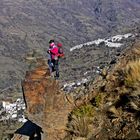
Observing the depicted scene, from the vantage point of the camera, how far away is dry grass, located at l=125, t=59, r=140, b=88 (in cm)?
1440

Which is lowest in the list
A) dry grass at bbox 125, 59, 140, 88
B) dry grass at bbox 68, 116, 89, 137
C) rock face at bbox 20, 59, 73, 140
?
dry grass at bbox 68, 116, 89, 137

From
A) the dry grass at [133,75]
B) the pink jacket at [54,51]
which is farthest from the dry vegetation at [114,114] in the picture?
the pink jacket at [54,51]

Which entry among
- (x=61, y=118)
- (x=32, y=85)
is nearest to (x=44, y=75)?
(x=32, y=85)

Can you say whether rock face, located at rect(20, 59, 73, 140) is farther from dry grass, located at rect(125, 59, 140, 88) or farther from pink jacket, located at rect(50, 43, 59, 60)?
pink jacket, located at rect(50, 43, 59, 60)

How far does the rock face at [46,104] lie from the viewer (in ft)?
47.2

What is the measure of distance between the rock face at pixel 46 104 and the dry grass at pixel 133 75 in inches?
90.9

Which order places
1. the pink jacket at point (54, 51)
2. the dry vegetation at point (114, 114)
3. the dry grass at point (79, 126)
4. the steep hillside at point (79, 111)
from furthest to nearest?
the pink jacket at point (54, 51)
the dry grass at point (79, 126)
the steep hillside at point (79, 111)
the dry vegetation at point (114, 114)

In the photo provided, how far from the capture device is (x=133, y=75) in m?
14.5

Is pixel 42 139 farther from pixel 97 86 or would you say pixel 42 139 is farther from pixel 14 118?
pixel 14 118

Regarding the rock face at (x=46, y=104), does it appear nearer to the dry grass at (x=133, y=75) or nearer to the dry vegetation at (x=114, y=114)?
the dry vegetation at (x=114, y=114)

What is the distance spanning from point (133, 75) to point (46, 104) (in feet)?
9.90

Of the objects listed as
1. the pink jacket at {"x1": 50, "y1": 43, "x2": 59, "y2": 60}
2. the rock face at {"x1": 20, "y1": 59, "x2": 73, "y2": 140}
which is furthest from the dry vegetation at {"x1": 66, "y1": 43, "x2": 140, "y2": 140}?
the pink jacket at {"x1": 50, "y1": 43, "x2": 59, "y2": 60}

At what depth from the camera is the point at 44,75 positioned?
15.1m

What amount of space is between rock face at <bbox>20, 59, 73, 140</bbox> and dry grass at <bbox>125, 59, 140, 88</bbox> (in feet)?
7.58
